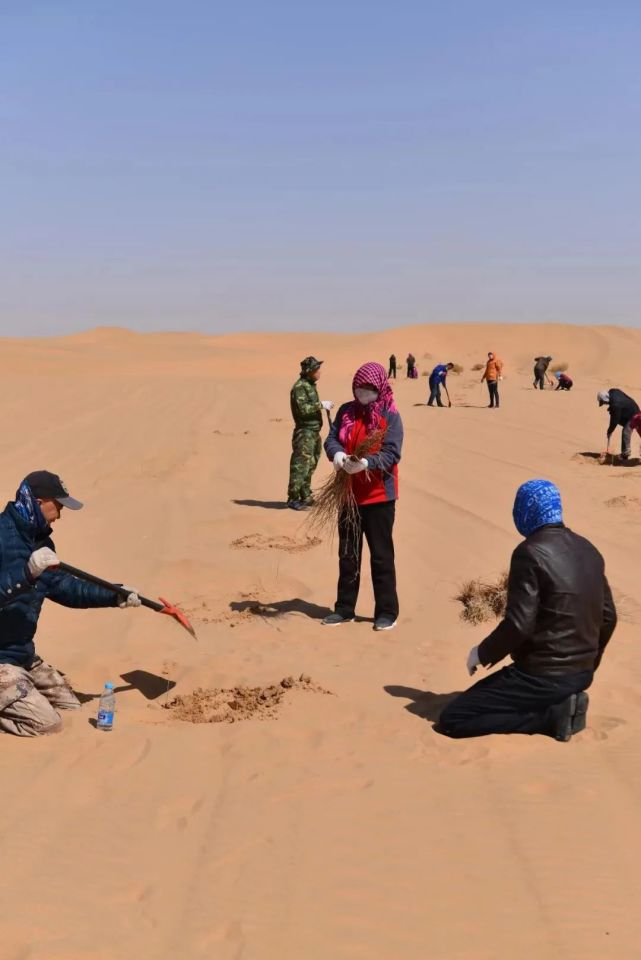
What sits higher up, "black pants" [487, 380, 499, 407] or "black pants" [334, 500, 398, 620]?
"black pants" [487, 380, 499, 407]

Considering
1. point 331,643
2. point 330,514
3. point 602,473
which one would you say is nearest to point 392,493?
point 330,514

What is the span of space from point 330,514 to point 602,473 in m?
8.52

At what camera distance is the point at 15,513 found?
17.1ft

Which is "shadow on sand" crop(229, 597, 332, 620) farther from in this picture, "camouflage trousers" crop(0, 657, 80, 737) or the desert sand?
"camouflage trousers" crop(0, 657, 80, 737)

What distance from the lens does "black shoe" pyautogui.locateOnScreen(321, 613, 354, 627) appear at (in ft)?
24.1

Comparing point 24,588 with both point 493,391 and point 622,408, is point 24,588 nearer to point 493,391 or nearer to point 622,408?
point 622,408

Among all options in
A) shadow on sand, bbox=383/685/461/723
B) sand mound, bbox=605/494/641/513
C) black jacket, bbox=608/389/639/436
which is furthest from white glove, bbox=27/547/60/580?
black jacket, bbox=608/389/639/436

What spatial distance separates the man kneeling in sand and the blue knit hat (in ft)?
7.10

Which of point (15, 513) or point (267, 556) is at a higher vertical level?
point (15, 513)

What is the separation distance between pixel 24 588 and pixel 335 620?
9.06ft

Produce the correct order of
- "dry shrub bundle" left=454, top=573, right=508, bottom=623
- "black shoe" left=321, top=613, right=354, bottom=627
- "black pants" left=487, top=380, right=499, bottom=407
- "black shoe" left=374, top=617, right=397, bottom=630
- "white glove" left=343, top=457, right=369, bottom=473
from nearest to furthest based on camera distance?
"white glove" left=343, top=457, right=369, bottom=473
"black shoe" left=374, top=617, right=397, bottom=630
"black shoe" left=321, top=613, right=354, bottom=627
"dry shrub bundle" left=454, top=573, right=508, bottom=623
"black pants" left=487, top=380, right=499, bottom=407

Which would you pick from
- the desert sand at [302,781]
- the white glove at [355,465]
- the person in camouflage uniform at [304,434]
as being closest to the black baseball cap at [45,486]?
the desert sand at [302,781]

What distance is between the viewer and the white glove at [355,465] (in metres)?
6.80

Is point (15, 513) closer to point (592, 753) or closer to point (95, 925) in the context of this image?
point (95, 925)
